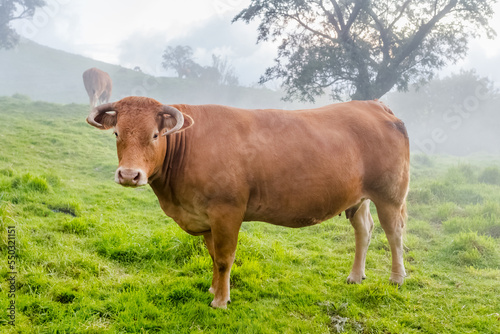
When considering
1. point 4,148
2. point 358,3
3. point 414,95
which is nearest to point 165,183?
point 4,148

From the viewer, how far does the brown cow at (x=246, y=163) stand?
345 centimetres

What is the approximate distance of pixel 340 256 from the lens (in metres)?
5.81

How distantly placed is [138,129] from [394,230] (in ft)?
10.9

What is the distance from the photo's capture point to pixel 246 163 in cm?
374

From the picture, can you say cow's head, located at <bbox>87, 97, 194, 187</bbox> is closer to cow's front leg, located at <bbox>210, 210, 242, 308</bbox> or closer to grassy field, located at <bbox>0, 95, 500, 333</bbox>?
cow's front leg, located at <bbox>210, 210, 242, 308</bbox>

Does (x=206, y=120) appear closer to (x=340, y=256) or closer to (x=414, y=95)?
(x=340, y=256)

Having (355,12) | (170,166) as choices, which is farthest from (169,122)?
(355,12)

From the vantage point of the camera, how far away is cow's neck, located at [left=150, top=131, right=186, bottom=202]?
375cm

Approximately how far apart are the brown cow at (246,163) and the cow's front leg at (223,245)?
1 cm

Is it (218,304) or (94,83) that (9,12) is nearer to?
(94,83)

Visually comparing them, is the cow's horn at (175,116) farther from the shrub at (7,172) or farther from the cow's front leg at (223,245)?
the shrub at (7,172)

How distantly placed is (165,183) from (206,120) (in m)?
0.80

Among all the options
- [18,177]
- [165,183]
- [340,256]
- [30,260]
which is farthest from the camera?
[18,177]

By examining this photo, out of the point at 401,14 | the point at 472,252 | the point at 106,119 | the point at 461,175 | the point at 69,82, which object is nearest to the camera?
the point at 106,119
